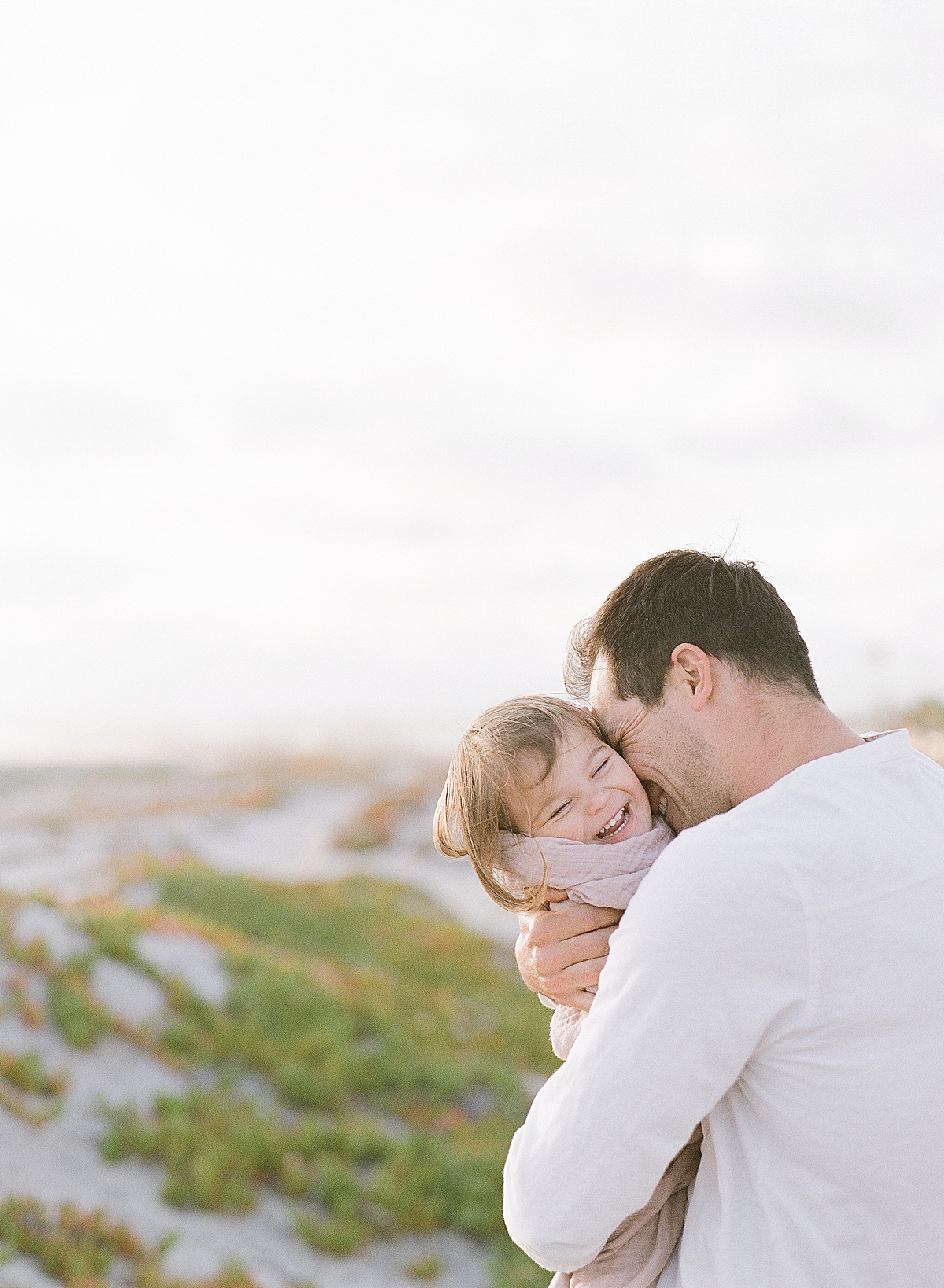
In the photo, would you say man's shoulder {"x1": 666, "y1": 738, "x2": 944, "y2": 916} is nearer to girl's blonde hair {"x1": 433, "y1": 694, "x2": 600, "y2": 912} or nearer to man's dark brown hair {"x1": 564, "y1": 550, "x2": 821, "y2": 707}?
man's dark brown hair {"x1": 564, "y1": 550, "x2": 821, "y2": 707}

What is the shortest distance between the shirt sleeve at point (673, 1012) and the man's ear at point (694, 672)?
21.8 inches

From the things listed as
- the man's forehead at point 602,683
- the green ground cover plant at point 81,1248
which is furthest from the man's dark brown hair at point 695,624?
the green ground cover plant at point 81,1248

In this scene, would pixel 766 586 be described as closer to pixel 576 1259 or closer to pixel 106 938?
pixel 576 1259

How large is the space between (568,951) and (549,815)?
1.26 ft

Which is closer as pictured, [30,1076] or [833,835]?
[833,835]

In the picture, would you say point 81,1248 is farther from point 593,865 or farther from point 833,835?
point 833,835

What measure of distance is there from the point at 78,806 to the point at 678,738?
1192 inches

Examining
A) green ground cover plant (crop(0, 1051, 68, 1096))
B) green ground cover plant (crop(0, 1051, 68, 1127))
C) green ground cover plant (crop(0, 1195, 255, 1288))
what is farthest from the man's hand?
green ground cover plant (crop(0, 1051, 68, 1096))

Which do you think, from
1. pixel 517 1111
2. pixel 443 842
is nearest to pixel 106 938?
pixel 517 1111

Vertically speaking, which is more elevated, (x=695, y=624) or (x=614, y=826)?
(x=695, y=624)

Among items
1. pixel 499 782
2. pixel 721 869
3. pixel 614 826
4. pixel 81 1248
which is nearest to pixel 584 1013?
pixel 614 826

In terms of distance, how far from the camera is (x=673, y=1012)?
72.8 inches

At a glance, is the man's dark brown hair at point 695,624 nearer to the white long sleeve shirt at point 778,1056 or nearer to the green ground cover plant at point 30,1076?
the white long sleeve shirt at point 778,1056

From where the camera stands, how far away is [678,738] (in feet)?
8.40
